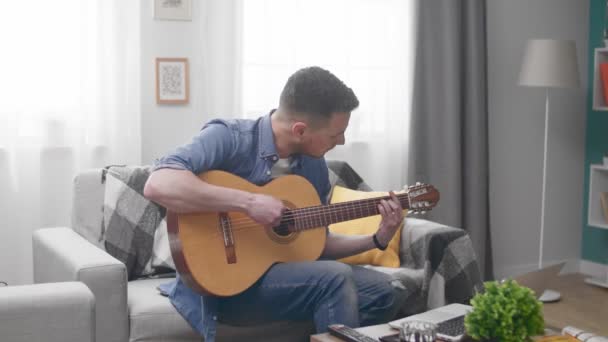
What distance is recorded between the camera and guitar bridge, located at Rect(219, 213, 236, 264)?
219cm

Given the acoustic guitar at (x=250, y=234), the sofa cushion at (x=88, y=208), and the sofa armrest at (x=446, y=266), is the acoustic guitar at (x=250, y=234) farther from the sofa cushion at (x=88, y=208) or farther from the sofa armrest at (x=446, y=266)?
the sofa cushion at (x=88, y=208)

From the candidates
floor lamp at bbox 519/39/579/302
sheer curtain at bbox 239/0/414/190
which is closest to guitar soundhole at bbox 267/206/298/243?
sheer curtain at bbox 239/0/414/190

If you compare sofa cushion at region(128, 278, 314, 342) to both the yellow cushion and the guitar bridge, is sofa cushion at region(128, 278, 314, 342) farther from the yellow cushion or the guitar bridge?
the yellow cushion

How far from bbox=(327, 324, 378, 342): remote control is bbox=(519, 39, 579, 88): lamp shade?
2484 mm

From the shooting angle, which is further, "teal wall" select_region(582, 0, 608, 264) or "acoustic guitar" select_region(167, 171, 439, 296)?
"teal wall" select_region(582, 0, 608, 264)

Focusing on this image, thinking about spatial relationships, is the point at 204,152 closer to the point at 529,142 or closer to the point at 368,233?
the point at 368,233

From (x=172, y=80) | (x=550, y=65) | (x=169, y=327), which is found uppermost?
(x=550, y=65)

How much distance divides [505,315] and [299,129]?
2.85 ft

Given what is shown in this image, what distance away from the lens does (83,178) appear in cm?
288

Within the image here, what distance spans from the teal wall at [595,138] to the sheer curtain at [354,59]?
141 centimetres

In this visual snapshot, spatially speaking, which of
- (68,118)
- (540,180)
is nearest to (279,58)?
(68,118)

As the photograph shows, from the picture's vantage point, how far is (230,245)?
7.20 feet

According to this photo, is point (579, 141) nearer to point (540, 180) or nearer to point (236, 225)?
point (540, 180)

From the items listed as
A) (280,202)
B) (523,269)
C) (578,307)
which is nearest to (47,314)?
(280,202)
